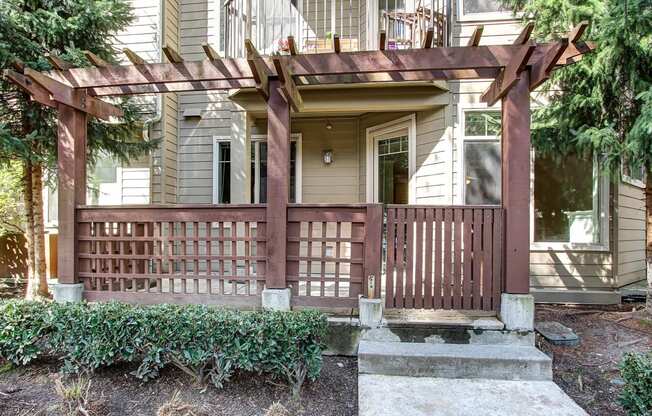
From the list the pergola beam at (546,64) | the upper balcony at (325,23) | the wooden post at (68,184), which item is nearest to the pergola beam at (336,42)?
the pergola beam at (546,64)

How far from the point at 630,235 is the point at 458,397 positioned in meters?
5.04

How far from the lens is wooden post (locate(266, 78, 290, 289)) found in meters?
3.61

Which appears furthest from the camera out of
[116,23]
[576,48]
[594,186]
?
[594,186]

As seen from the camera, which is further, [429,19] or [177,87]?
[429,19]

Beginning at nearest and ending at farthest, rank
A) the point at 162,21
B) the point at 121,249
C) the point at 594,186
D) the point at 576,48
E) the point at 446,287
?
the point at 576,48 < the point at 446,287 < the point at 121,249 < the point at 594,186 < the point at 162,21

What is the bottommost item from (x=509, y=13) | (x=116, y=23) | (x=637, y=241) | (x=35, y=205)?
(x=637, y=241)

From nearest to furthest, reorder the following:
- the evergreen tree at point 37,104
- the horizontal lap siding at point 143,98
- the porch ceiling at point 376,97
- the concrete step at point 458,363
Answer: the concrete step at point 458,363 → the evergreen tree at point 37,104 → the porch ceiling at point 376,97 → the horizontal lap siding at point 143,98

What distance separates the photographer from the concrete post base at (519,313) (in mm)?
3312

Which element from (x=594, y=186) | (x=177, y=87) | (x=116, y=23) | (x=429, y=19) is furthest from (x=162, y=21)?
(x=594, y=186)

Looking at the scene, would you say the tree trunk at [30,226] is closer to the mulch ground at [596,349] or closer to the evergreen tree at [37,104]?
the evergreen tree at [37,104]

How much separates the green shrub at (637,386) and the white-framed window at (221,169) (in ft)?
18.0

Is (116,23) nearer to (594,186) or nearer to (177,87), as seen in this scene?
(177,87)

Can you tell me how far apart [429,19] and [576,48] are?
250 centimetres

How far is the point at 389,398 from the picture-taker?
265cm
